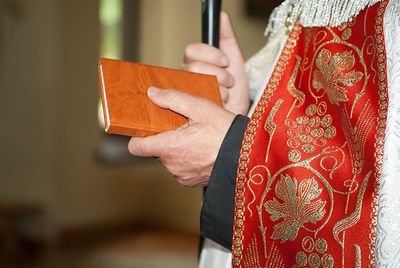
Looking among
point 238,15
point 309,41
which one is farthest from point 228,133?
point 238,15

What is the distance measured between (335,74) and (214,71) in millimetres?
340

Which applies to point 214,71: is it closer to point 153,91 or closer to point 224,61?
point 224,61

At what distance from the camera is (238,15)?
5449mm

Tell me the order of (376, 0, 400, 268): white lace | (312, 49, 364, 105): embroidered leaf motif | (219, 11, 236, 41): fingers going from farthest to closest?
(219, 11, 236, 41): fingers, (312, 49, 364, 105): embroidered leaf motif, (376, 0, 400, 268): white lace

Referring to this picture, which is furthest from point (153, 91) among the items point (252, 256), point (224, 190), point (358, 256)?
point (358, 256)

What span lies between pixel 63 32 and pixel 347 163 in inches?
172

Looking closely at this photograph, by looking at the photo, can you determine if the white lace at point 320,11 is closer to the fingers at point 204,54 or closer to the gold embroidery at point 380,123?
the gold embroidery at point 380,123

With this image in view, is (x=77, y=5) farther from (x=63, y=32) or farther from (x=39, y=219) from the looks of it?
(x=39, y=219)

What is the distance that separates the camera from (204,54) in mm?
1213

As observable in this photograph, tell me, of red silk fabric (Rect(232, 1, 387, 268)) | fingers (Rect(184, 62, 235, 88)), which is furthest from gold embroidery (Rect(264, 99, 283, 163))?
fingers (Rect(184, 62, 235, 88))

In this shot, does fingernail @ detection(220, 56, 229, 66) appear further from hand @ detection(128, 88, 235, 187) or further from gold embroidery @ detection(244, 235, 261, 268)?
gold embroidery @ detection(244, 235, 261, 268)

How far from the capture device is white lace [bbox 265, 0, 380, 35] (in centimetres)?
96

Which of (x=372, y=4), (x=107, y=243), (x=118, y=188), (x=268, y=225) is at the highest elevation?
(x=372, y=4)

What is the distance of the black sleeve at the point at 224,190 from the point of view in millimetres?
945
